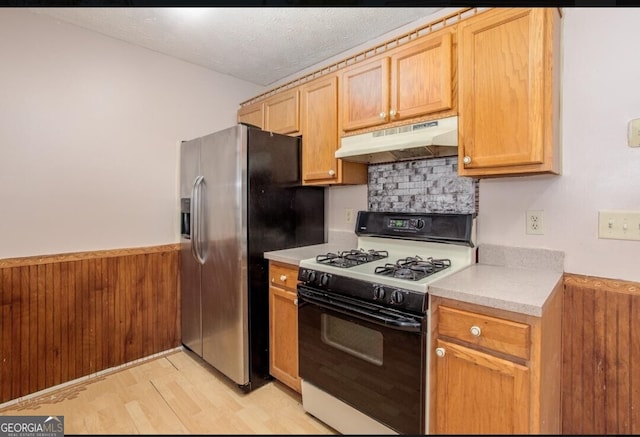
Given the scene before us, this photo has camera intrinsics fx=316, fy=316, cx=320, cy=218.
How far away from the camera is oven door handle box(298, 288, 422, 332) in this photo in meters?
1.30

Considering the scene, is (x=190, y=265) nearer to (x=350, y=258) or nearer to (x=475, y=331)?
(x=350, y=258)

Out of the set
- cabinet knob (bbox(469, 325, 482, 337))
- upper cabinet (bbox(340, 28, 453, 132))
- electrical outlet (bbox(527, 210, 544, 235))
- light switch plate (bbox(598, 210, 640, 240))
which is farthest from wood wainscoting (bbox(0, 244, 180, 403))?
light switch plate (bbox(598, 210, 640, 240))

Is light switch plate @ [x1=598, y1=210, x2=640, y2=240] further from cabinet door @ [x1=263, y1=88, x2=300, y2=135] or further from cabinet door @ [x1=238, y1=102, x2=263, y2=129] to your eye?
cabinet door @ [x1=238, y1=102, x2=263, y2=129]

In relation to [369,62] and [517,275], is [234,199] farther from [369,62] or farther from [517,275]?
[517,275]

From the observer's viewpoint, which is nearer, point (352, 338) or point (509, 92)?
point (509, 92)

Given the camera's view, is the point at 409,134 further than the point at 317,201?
No

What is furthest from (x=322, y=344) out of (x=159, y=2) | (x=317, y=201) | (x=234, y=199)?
(x=159, y=2)

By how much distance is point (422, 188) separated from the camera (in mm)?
1976

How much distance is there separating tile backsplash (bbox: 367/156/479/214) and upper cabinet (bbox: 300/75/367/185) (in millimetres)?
160

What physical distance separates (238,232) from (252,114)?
4.18 ft

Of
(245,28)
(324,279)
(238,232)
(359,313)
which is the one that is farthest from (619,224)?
(245,28)

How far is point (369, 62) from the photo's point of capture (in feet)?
6.15

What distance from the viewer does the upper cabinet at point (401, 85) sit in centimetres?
159

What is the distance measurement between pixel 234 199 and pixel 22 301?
1.42 m
